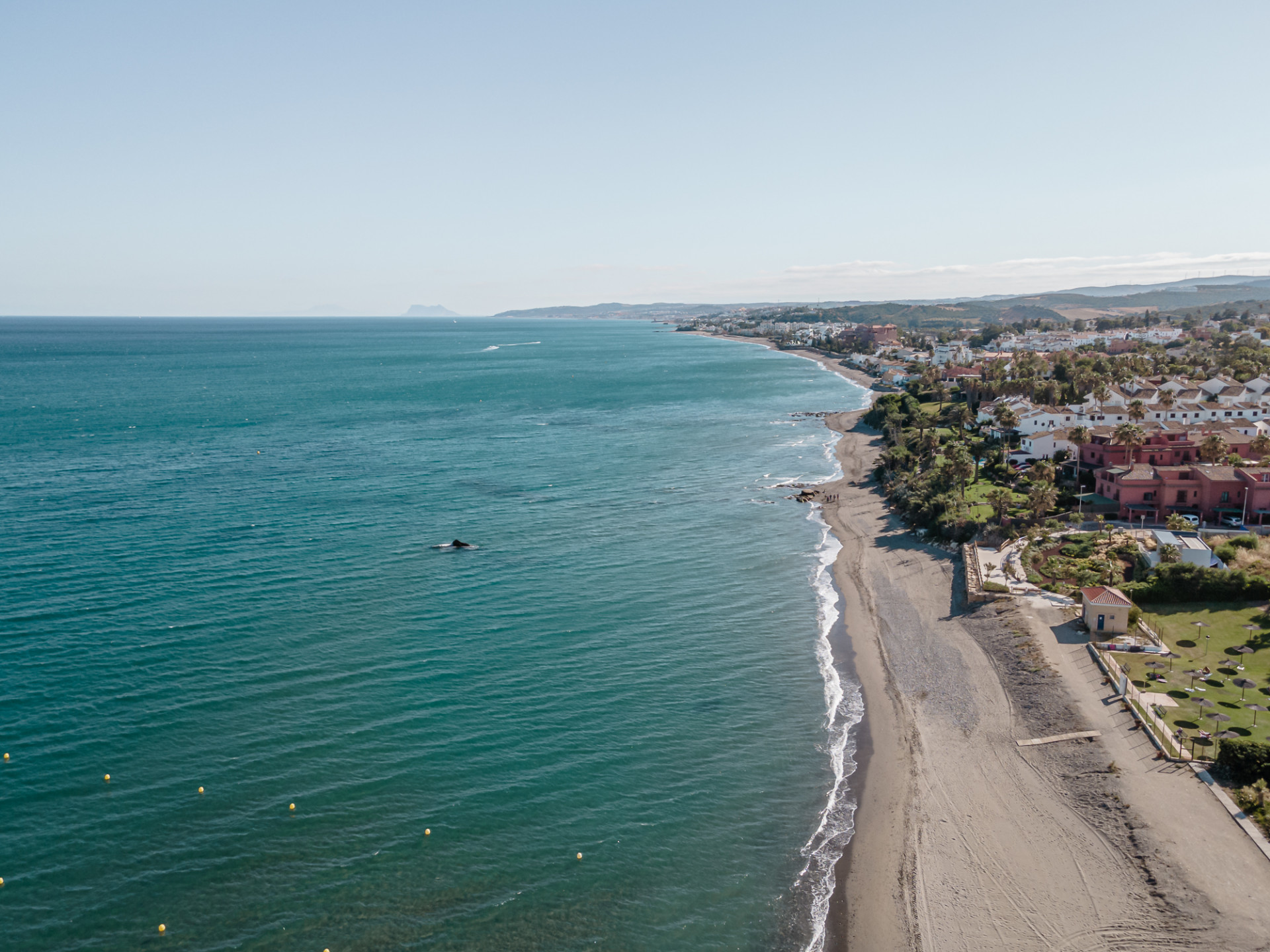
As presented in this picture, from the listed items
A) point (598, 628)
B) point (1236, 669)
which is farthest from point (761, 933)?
point (1236, 669)

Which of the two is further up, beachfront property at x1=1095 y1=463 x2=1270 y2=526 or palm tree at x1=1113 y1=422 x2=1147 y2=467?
palm tree at x1=1113 y1=422 x2=1147 y2=467

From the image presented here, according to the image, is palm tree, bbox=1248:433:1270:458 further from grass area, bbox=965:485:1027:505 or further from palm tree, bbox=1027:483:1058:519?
palm tree, bbox=1027:483:1058:519

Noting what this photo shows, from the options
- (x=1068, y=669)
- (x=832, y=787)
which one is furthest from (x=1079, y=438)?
(x=832, y=787)

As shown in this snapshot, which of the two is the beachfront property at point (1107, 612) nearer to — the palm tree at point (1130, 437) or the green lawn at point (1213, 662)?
the green lawn at point (1213, 662)

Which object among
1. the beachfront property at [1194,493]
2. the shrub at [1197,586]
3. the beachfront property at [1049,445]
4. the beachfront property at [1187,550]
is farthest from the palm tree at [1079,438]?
the shrub at [1197,586]

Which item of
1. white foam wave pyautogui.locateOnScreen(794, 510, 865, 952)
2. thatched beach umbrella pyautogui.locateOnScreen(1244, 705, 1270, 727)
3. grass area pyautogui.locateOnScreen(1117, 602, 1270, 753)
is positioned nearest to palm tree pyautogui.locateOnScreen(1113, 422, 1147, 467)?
grass area pyautogui.locateOnScreen(1117, 602, 1270, 753)
